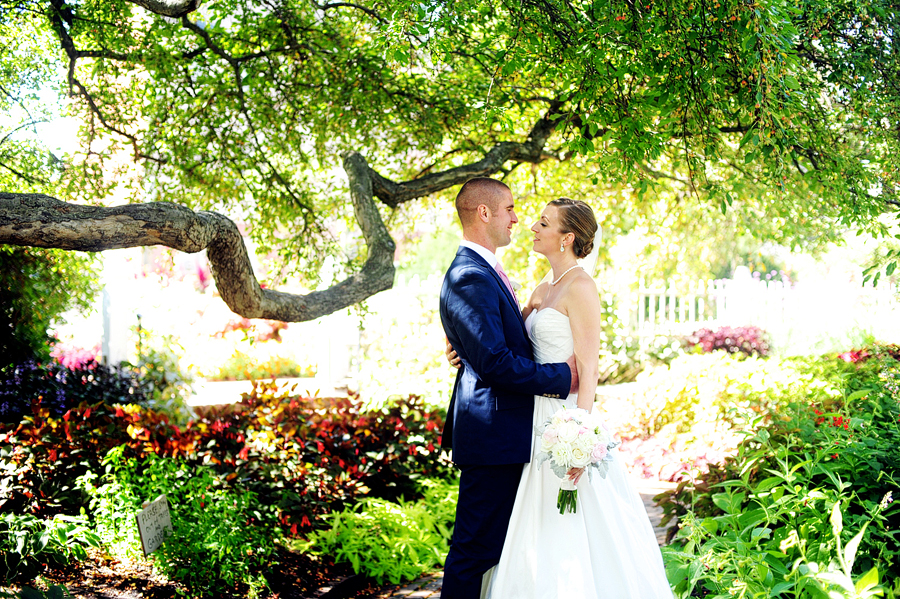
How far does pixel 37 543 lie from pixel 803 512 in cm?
354

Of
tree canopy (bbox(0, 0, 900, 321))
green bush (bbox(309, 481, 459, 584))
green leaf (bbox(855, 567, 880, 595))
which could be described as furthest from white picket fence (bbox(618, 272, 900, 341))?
green leaf (bbox(855, 567, 880, 595))

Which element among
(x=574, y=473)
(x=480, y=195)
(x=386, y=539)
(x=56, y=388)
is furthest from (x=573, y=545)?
(x=56, y=388)

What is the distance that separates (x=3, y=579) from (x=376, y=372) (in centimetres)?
464

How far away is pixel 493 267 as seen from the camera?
3.06m

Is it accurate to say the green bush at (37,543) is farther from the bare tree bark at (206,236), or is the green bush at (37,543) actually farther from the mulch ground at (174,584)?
the bare tree bark at (206,236)

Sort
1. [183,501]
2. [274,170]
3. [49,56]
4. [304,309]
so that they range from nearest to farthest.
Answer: [304,309], [183,501], [49,56], [274,170]

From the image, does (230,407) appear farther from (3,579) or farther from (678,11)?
(678,11)

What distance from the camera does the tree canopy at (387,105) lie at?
319 centimetres

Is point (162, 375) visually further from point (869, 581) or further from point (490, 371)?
point (869, 581)

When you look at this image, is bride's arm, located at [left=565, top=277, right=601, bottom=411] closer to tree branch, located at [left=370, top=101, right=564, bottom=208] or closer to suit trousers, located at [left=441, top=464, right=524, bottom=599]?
suit trousers, located at [left=441, top=464, right=524, bottom=599]

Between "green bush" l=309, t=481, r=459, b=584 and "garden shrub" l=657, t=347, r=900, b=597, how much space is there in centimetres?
155

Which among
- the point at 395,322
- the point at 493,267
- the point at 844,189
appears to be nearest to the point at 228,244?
the point at 493,267

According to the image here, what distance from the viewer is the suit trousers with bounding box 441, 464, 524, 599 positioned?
2930 millimetres

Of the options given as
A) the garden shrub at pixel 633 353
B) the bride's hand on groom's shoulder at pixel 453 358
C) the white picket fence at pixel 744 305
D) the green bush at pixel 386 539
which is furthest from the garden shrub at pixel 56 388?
the white picket fence at pixel 744 305
